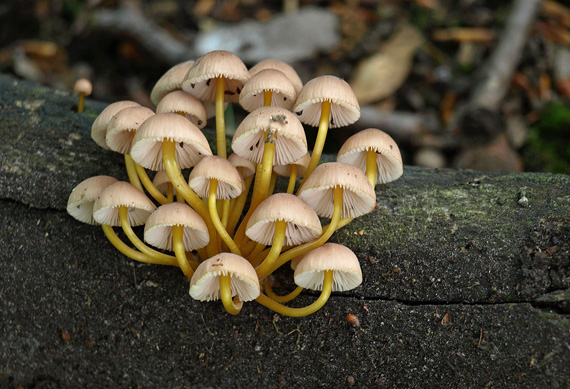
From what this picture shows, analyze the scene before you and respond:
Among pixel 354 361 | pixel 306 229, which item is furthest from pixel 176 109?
pixel 354 361

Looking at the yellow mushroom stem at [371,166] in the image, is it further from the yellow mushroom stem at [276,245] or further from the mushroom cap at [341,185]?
the yellow mushroom stem at [276,245]

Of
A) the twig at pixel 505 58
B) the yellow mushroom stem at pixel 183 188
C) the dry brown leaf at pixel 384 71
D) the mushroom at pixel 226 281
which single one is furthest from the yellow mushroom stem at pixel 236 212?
the twig at pixel 505 58

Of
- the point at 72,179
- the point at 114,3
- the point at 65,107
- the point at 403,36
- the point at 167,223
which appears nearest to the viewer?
the point at 167,223

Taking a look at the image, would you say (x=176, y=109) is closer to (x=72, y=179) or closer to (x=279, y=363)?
(x=72, y=179)

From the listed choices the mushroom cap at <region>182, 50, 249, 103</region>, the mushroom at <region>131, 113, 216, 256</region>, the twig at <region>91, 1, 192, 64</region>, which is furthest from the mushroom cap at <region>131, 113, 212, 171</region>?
the twig at <region>91, 1, 192, 64</region>


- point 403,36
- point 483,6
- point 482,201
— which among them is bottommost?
point 482,201

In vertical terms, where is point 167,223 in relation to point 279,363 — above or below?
above

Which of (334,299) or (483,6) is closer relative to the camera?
(334,299)
